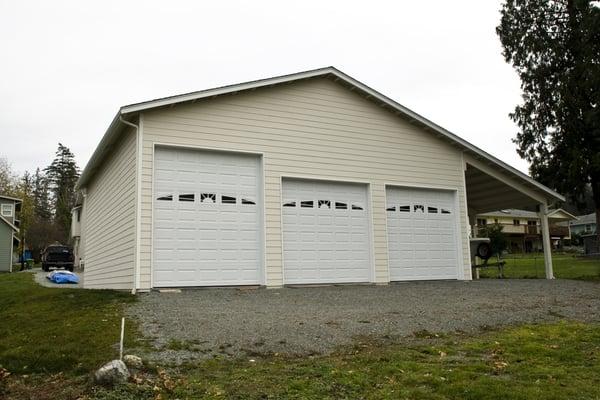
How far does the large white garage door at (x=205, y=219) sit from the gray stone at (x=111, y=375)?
618 centimetres

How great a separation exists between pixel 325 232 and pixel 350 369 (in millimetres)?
7823

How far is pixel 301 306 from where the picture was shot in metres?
9.24

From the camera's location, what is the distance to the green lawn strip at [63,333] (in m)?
5.88

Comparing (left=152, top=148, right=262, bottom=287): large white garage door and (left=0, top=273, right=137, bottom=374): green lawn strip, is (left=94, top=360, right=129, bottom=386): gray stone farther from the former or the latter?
(left=152, top=148, right=262, bottom=287): large white garage door

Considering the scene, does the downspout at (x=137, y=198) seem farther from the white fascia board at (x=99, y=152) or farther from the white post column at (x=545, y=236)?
the white post column at (x=545, y=236)

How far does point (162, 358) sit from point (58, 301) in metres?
5.25

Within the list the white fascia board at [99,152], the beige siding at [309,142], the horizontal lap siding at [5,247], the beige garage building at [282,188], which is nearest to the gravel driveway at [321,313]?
the beige garage building at [282,188]

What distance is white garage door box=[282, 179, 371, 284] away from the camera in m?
12.7

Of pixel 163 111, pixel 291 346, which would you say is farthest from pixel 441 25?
pixel 291 346

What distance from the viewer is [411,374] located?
519 cm

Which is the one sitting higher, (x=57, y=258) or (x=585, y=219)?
(x=585, y=219)

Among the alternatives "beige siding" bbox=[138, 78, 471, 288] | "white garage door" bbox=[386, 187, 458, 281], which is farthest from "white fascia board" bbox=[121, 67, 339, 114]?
"white garage door" bbox=[386, 187, 458, 281]

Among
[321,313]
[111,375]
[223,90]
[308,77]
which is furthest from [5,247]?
[111,375]

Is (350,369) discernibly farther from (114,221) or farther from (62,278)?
(62,278)
